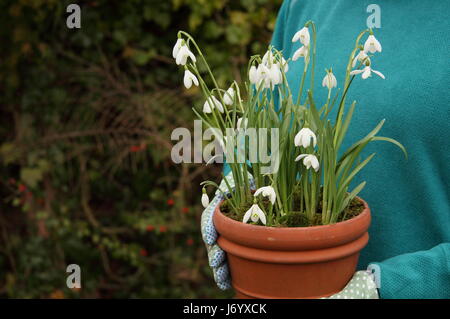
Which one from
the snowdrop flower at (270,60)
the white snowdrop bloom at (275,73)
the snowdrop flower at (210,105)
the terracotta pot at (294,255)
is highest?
the snowdrop flower at (270,60)

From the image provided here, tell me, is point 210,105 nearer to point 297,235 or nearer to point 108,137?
point 297,235

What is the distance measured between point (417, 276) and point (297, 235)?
0.24 meters

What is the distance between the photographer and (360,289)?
82 centimetres

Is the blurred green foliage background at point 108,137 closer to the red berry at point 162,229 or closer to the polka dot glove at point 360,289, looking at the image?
the red berry at point 162,229

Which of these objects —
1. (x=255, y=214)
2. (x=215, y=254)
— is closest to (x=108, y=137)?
(x=215, y=254)

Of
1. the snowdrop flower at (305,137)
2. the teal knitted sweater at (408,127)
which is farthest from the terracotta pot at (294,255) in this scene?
the teal knitted sweater at (408,127)

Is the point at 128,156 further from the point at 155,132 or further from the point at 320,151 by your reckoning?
the point at 320,151

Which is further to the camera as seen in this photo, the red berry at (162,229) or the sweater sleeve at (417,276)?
the red berry at (162,229)

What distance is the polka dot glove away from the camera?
81 cm

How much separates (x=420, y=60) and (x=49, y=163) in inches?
72.6

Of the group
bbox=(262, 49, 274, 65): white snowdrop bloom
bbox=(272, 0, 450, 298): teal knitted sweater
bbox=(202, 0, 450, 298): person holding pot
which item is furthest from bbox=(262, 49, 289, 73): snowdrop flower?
bbox=(272, 0, 450, 298): teal knitted sweater

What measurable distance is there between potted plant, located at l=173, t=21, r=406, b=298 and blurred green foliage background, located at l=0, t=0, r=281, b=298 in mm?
1484

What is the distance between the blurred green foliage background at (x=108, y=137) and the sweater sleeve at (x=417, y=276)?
1.53m

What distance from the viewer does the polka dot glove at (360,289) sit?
81 cm
